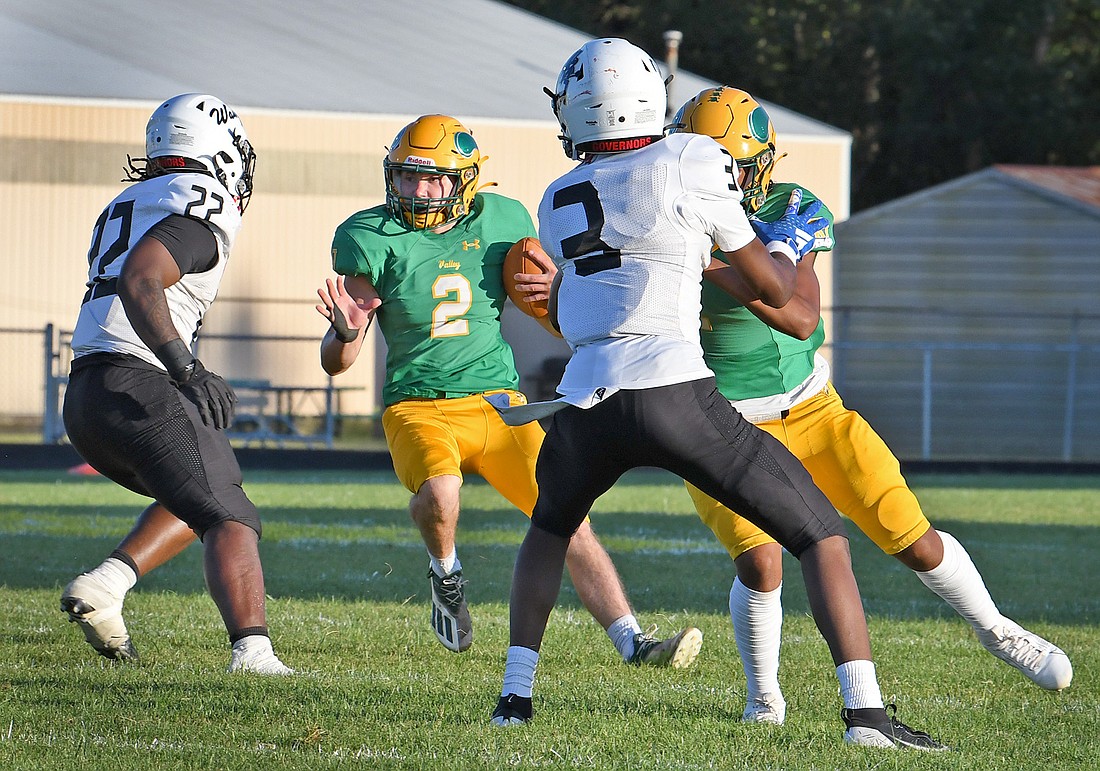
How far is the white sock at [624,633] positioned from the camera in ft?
17.7

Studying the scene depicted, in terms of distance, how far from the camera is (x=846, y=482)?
4.69 meters

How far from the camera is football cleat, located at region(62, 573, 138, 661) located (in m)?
5.10

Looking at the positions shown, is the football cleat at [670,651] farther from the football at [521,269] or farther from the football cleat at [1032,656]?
the football at [521,269]

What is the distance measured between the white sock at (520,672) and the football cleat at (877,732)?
34.1 inches

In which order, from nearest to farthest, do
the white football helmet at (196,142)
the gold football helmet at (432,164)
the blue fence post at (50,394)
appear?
the white football helmet at (196,142) < the gold football helmet at (432,164) < the blue fence post at (50,394)

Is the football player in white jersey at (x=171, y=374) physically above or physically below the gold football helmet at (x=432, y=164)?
below

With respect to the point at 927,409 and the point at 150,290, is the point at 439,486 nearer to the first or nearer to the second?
the point at 150,290

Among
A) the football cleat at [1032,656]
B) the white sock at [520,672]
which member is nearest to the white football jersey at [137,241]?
the white sock at [520,672]

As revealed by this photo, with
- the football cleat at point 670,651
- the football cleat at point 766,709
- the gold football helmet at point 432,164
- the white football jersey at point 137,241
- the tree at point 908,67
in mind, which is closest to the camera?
the football cleat at point 766,709

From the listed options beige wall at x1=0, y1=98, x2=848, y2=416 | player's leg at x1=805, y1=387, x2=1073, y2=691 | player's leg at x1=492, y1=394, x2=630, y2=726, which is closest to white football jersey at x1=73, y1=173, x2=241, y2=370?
player's leg at x1=492, y1=394, x2=630, y2=726

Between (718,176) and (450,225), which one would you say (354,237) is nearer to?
(450,225)

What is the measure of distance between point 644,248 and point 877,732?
4.60 feet

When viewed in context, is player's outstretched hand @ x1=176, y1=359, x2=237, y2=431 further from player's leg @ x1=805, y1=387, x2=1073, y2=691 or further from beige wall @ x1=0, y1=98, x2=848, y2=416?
beige wall @ x1=0, y1=98, x2=848, y2=416

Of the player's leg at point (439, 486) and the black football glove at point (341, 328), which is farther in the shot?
the player's leg at point (439, 486)
